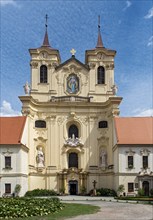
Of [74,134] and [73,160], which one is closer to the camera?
[73,160]

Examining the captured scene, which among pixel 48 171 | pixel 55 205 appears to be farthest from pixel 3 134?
pixel 55 205

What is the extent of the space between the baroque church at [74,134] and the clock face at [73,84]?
162 millimetres

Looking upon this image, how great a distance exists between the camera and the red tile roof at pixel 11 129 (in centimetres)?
5238

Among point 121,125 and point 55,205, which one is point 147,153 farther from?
point 55,205

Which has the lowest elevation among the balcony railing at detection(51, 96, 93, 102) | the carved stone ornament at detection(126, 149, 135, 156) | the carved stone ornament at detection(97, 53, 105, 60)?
the carved stone ornament at detection(126, 149, 135, 156)

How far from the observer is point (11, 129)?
54.3m

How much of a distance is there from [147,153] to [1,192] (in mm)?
20454

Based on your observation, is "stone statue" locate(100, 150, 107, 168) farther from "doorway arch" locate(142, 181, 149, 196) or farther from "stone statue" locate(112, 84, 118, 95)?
"stone statue" locate(112, 84, 118, 95)

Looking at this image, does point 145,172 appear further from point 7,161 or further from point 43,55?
point 43,55

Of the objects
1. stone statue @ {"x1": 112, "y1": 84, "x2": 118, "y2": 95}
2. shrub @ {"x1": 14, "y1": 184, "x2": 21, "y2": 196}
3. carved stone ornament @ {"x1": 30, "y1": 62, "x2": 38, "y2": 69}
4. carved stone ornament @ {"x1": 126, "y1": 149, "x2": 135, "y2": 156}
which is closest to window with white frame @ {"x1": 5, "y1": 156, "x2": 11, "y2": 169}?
shrub @ {"x1": 14, "y1": 184, "x2": 21, "y2": 196}

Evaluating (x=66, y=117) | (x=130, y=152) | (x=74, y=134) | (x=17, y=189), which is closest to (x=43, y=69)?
(x=66, y=117)

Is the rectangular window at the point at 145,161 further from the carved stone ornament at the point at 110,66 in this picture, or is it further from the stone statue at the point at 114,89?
the carved stone ornament at the point at 110,66

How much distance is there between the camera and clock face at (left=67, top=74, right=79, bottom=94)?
6197cm

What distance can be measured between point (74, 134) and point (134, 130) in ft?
33.7
